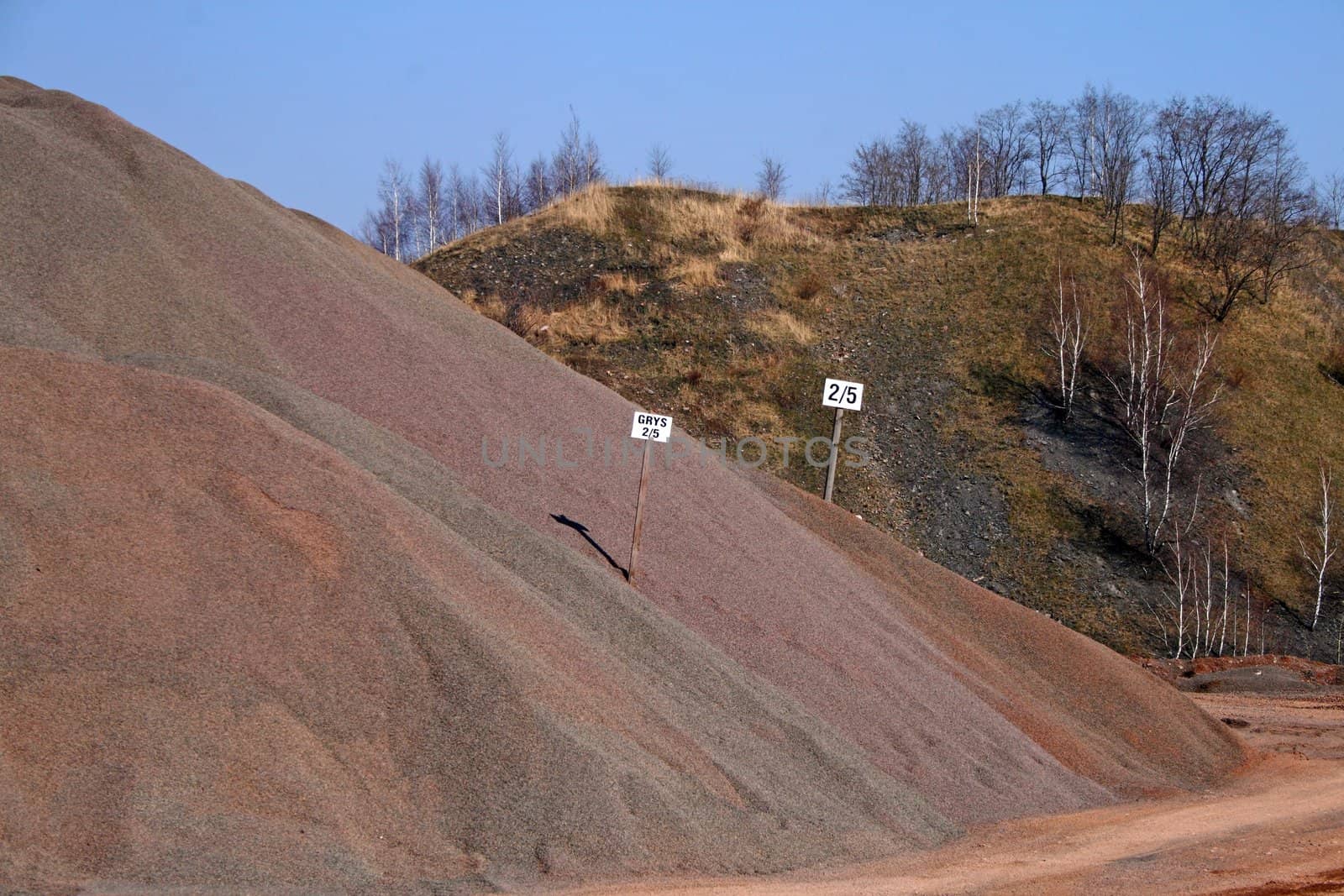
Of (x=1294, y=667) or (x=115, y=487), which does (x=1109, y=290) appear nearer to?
(x=1294, y=667)

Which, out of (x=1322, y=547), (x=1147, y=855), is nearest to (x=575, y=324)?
(x=1322, y=547)

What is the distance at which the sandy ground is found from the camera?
26.4ft

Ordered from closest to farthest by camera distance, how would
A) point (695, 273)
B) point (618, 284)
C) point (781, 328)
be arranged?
point (781, 328) → point (618, 284) → point (695, 273)

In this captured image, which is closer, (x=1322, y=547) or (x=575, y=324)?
(x=1322, y=547)

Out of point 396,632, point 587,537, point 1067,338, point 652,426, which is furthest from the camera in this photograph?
point 1067,338

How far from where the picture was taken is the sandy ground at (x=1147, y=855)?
8.05 metres

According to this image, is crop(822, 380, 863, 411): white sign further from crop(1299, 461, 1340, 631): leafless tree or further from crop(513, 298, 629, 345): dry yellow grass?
crop(513, 298, 629, 345): dry yellow grass

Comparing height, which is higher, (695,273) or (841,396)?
(695,273)

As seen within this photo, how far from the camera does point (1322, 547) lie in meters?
26.0

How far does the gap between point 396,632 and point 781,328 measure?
85.8 feet

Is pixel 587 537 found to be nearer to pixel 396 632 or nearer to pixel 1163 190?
pixel 396 632

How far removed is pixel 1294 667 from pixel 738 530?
12.9 meters

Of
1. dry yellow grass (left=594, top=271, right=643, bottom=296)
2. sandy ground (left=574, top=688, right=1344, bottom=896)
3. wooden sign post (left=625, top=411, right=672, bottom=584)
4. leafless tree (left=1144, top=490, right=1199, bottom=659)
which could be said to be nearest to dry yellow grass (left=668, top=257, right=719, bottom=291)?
dry yellow grass (left=594, top=271, right=643, bottom=296)

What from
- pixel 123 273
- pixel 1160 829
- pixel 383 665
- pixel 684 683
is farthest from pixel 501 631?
pixel 123 273
